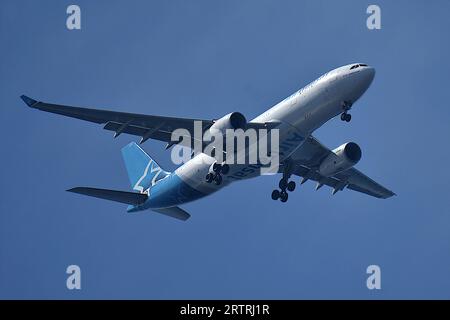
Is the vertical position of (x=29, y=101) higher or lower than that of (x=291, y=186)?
higher

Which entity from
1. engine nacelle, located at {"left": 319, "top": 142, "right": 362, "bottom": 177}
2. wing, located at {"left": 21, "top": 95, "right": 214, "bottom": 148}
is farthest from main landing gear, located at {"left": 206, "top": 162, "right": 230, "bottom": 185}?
engine nacelle, located at {"left": 319, "top": 142, "right": 362, "bottom": 177}

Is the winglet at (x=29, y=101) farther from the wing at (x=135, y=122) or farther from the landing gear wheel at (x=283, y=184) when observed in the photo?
the landing gear wheel at (x=283, y=184)

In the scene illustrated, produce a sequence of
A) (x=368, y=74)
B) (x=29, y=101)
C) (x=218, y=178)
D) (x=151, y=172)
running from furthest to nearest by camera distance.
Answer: (x=151, y=172), (x=218, y=178), (x=368, y=74), (x=29, y=101)

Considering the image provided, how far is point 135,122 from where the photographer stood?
142 ft

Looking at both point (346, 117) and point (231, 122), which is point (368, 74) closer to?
point (346, 117)

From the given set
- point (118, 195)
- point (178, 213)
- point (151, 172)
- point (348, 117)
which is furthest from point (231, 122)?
point (151, 172)

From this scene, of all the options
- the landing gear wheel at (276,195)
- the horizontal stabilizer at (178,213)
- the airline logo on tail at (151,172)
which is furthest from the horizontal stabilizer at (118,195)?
the landing gear wheel at (276,195)

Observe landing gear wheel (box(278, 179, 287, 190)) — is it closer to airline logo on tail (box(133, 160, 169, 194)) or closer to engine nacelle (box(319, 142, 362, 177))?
engine nacelle (box(319, 142, 362, 177))

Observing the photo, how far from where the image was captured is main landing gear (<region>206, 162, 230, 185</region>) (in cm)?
4372

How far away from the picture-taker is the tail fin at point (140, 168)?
50.8 metres

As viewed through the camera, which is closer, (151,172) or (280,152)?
(280,152)

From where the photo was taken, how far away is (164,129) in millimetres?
44062

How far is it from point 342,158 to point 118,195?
12885mm

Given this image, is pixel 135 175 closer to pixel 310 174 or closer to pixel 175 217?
pixel 175 217
